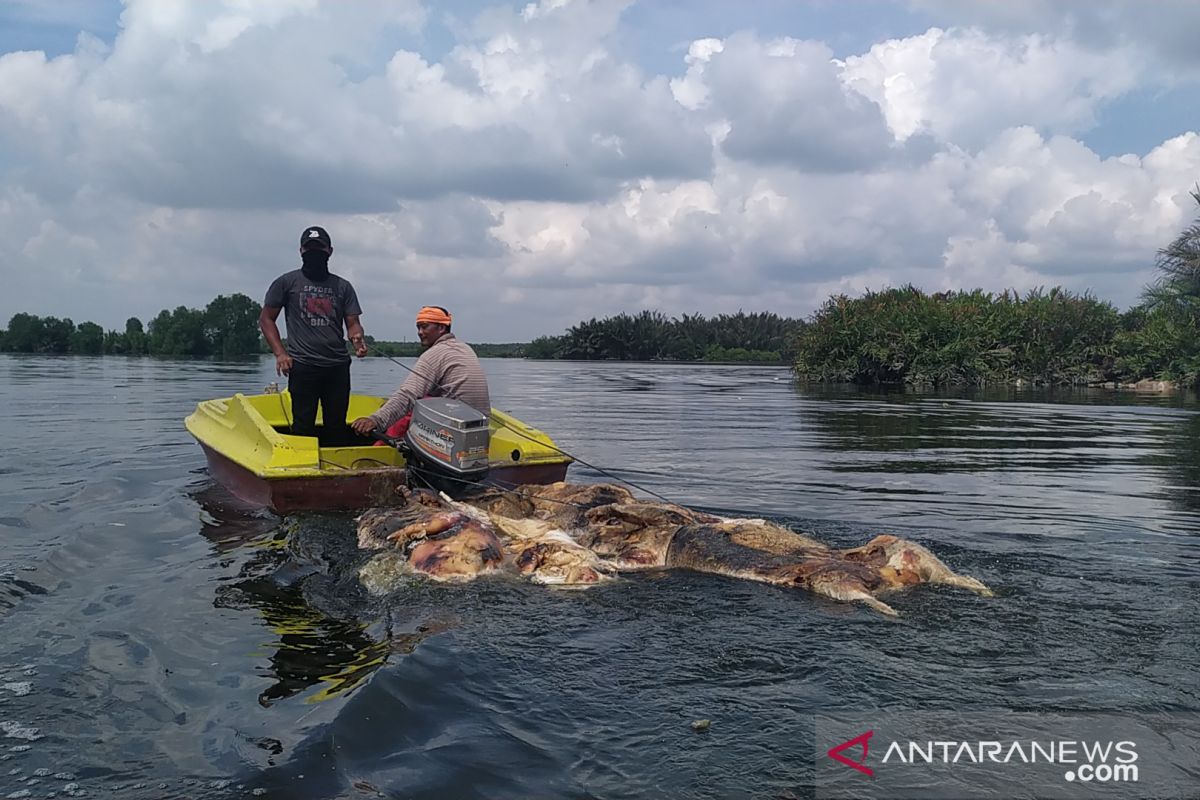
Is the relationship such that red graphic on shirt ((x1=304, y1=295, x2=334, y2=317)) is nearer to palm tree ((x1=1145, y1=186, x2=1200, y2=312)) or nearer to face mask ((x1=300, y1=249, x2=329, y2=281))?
face mask ((x1=300, y1=249, x2=329, y2=281))

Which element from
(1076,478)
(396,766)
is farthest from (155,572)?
(1076,478)

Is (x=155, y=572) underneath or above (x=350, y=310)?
underneath

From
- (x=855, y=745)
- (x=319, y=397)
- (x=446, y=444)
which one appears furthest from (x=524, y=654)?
(x=319, y=397)

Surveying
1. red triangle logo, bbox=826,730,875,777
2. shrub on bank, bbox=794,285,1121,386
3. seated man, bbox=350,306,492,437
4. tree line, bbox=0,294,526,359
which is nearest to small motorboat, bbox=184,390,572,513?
seated man, bbox=350,306,492,437

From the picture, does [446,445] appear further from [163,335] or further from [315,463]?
[163,335]

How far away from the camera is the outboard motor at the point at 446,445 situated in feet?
24.4

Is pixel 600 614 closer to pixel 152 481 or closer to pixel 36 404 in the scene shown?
pixel 152 481

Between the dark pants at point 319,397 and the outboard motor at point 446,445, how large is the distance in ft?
3.88

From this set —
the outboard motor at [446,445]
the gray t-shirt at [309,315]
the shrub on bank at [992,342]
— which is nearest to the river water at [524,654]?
the outboard motor at [446,445]

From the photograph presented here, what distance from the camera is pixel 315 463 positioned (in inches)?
310

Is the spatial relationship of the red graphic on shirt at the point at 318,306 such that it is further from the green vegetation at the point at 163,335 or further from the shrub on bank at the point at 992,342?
the green vegetation at the point at 163,335

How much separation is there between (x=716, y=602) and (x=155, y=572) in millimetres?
3907

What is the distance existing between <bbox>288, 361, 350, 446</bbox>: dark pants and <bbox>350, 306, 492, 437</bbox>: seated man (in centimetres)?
75

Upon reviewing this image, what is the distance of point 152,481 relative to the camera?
10078mm
